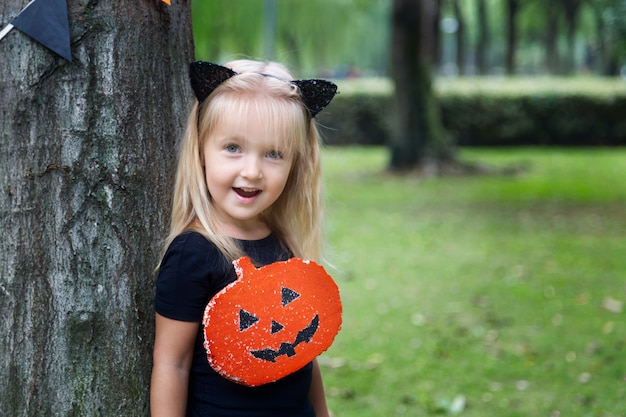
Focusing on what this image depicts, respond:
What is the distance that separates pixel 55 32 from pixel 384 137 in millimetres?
17489

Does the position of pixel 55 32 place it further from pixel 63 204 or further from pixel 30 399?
pixel 30 399

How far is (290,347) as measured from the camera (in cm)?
189

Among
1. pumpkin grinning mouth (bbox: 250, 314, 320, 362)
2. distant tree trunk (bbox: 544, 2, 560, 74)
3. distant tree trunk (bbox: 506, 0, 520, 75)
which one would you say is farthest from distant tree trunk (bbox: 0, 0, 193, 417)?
distant tree trunk (bbox: 544, 2, 560, 74)

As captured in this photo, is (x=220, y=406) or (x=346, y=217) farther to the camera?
(x=346, y=217)

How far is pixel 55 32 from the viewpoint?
178 centimetres

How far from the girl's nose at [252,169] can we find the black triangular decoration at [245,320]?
31 centimetres

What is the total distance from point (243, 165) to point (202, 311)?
352 mm

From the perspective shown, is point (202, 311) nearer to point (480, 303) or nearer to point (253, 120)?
point (253, 120)

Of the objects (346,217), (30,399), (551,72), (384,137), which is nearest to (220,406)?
(30,399)

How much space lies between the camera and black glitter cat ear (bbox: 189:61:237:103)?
6.18 ft

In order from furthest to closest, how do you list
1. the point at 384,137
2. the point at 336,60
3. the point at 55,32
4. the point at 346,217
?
the point at 336,60, the point at 384,137, the point at 346,217, the point at 55,32

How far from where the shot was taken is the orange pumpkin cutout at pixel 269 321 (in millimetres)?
1807

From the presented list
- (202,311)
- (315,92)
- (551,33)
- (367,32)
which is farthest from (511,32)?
(202,311)

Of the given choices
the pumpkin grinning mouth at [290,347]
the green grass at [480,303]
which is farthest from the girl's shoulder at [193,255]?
the green grass at [480,303]
